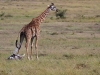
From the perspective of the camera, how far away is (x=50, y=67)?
1116 centimetres

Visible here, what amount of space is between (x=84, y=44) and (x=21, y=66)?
331 inches

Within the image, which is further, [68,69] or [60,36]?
[60,36]

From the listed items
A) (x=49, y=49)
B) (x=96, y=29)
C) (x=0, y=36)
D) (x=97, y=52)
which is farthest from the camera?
(x=96, y=29)

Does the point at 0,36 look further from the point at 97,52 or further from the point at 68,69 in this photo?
the point at 68,69

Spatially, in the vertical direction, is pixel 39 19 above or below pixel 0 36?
above

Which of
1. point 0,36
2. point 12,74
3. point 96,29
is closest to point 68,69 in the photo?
point 12,74

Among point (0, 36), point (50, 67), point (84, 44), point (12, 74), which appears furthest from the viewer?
point (0, 36)

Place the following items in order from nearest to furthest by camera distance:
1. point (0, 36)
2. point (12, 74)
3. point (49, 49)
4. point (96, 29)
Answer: point (12, 74) < point (49, 49) < point (0, 36) < point (96, 29)

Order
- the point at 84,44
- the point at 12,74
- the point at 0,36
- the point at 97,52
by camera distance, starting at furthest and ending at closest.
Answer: the point at 0,36 → the point at 84,44 → the point at 97,52 → the point at 12,74

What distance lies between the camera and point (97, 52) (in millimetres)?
16500

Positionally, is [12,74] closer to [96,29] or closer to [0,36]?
[0,36]

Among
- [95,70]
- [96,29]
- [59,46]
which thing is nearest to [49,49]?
[59,46]

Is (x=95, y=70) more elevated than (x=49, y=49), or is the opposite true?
(x=95, y=70)

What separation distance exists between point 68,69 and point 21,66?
4.83ft
